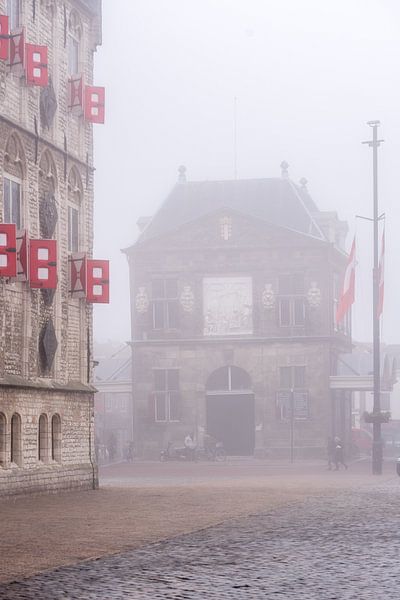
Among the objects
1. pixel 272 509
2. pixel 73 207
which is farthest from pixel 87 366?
pixel 272 509

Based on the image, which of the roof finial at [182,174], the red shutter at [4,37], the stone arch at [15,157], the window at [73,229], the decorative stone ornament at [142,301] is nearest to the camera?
the red shutter at [4,37]

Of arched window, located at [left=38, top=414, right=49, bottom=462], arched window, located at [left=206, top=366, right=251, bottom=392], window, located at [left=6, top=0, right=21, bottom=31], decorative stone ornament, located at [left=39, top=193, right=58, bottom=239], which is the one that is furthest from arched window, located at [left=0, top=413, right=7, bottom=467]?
Answer: arched window, located at [left=206, top=366, right=251, bottom=392]

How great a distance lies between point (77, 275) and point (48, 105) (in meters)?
4.55

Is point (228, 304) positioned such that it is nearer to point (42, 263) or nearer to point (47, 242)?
point (42, 263)

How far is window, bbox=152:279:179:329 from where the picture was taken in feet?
228

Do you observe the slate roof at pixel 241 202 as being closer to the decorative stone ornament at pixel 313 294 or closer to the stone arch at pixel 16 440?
the decorative stone ornament at pixel 313 294

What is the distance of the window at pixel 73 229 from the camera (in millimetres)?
34947

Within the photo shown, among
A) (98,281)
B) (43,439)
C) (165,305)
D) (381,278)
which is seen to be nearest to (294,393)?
(165,305)

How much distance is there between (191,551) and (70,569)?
90.7 inches

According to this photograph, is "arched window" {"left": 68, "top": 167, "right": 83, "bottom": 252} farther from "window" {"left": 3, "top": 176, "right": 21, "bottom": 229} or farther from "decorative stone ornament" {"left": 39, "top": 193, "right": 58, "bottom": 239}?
"window" {"left": 3, "top": 176, "right": 21, "bottom": 229}

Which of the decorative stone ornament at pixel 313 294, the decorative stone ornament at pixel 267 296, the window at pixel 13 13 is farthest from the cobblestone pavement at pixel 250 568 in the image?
the decorative stone ornament at pixel 267 296

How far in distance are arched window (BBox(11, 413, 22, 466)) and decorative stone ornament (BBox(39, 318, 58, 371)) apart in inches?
93.4

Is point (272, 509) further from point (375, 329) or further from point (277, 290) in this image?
point (277, 290)

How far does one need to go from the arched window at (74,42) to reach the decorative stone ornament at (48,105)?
192 cm
